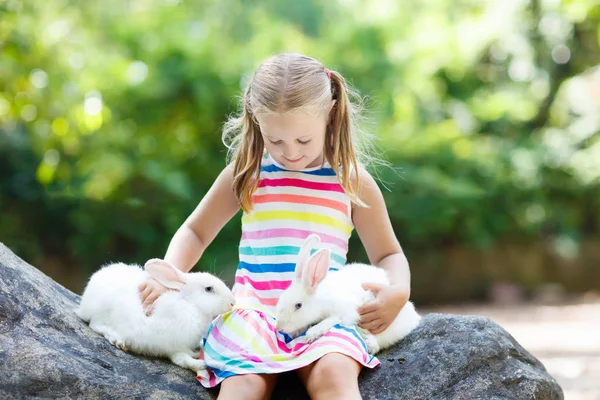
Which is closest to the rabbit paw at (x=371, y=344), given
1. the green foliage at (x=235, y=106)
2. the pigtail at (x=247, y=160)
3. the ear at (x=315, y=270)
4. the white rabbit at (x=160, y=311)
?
the ear at (x=315, y=270)

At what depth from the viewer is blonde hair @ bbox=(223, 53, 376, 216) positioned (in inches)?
100

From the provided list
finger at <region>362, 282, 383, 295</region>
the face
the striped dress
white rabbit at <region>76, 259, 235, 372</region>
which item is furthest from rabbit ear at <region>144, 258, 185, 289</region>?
finger at <region>362, 282, 383, 295</region>

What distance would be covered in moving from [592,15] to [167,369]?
8354mm

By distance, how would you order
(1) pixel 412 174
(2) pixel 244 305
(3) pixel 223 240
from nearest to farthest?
(2) pixel 244 305 → (3) pixel 223 240 → (1) pixel 412 174

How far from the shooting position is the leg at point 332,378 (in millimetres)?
2223

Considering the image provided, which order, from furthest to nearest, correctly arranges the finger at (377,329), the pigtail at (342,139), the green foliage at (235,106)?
the green foliage at (235,106) < the pigtail at (342,139) < the finger at (377,329)

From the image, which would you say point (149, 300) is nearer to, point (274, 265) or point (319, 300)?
point (274, 265)

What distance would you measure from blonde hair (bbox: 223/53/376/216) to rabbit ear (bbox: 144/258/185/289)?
15.7 inches

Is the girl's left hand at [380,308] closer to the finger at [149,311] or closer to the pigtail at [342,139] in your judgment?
the pigtail at [342,139]

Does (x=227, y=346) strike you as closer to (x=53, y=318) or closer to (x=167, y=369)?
(x=167, y=369)

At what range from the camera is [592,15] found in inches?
358

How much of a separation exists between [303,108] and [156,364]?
3.32 feet

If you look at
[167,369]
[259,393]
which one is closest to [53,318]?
[167,369]

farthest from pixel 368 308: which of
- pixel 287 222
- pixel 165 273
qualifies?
pixel 165 273
